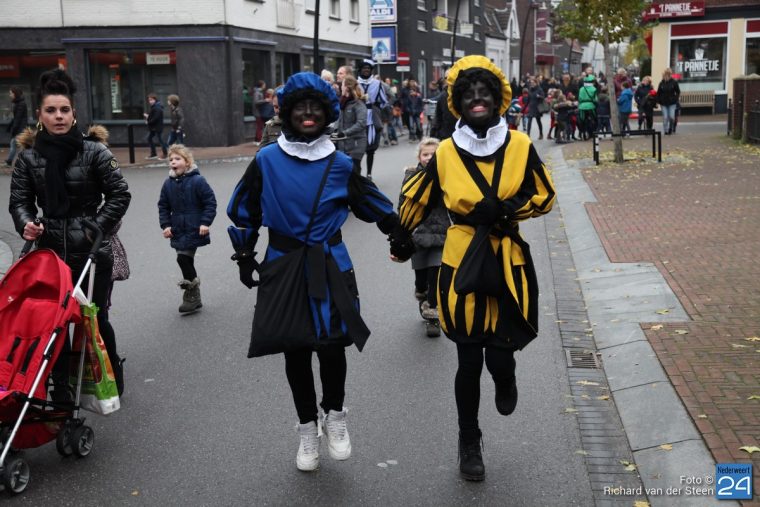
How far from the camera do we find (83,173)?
17.2 feet

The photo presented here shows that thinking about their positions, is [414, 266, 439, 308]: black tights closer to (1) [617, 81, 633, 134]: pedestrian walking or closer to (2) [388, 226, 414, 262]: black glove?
(2) [388, 226, 414, 262]: black glove

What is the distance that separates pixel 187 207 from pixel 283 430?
3.29 metres

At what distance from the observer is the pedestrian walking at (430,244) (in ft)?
22.5

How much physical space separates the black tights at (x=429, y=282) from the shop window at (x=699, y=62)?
32663mm

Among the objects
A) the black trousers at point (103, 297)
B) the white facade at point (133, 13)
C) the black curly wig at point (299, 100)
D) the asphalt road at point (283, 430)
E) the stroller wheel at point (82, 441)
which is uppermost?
the white facade at point (133, 13)

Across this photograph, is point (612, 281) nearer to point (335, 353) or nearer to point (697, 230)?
point (697, 230)

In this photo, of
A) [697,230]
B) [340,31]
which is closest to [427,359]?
[697,230]

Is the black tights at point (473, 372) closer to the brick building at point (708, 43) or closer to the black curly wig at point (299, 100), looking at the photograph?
the black curly wig at point (299, 100)

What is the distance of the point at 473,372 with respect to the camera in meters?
4.44

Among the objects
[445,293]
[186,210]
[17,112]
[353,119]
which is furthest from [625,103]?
[445,293]

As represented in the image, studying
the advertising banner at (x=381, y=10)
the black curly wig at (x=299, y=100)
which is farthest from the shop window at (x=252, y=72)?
the black curly wig at (x=299, y=100)

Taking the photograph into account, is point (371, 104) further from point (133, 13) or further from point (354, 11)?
point (354, 11)

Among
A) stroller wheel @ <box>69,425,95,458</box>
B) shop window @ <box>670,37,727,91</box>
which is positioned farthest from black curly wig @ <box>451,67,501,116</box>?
shop window @ <box>670,37,727,91</box>

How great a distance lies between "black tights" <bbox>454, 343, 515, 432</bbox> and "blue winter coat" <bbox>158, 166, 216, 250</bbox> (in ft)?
13.2
